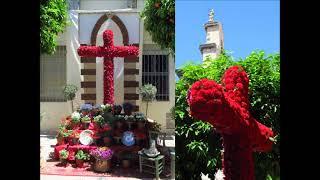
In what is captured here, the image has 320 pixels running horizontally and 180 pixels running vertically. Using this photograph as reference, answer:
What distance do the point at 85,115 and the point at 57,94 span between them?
17.1 inches

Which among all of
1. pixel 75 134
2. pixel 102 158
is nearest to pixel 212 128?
pixel 102 158

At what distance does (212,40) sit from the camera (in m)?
4.60

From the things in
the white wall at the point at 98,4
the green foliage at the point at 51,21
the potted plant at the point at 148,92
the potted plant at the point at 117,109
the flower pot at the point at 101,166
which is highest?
the white wall at the point at 98,4

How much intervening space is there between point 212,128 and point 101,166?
1.40 metres

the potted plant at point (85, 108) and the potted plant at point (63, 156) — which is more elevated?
the potted plant at point (85, 108)

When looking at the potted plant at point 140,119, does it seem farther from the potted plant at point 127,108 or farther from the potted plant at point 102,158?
the potted plant at point 102,158

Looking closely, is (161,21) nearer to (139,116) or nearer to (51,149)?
(139,116)

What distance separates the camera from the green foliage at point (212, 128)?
4461mm

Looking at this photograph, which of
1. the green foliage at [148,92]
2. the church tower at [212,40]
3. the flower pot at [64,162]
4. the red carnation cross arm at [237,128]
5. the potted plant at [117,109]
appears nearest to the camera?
the red carnation cross arm at [237,128]

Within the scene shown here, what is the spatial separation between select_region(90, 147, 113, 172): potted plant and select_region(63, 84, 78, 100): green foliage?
2.33 feet

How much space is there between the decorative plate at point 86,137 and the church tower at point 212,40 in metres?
1.73

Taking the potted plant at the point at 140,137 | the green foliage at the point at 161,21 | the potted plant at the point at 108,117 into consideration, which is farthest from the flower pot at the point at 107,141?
the green foliage at the point at 161,21

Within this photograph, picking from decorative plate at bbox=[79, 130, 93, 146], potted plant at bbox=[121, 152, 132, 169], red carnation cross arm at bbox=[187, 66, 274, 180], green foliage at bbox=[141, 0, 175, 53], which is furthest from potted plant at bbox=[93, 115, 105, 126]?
red carnation cross arm at bbox=[187, 66, 274, 180]
